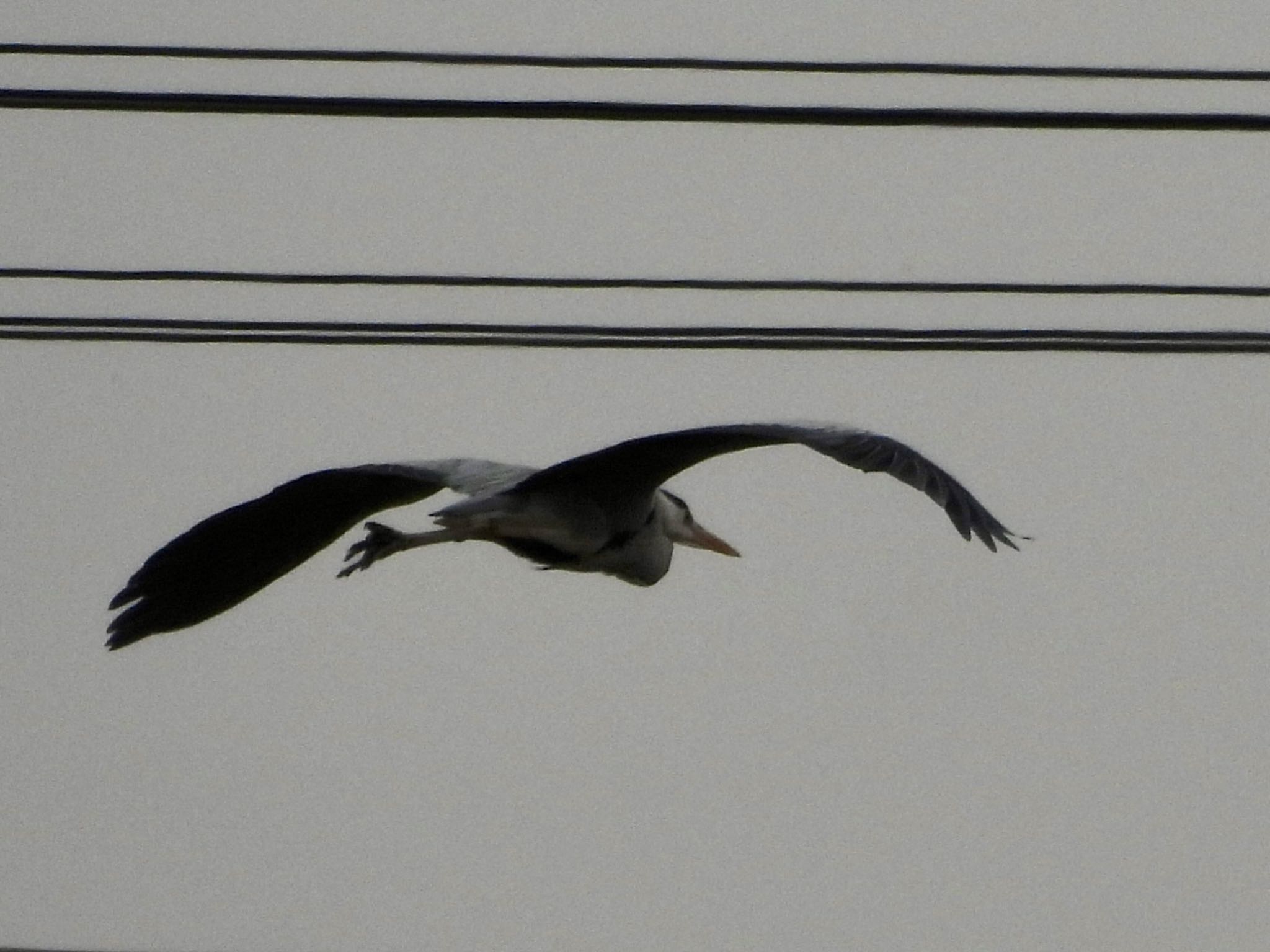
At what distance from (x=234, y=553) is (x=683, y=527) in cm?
133

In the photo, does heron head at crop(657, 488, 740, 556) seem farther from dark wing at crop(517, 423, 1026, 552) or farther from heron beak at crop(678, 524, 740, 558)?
dark wing at crop(517, 423, 1026, 552)

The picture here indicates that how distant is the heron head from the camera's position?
6047 millimetres

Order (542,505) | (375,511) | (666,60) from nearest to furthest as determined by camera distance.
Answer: (666,60) < (542,505) < (375,511)

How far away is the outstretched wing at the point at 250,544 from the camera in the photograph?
529 centimetres

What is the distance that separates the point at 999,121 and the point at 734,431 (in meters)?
0.81

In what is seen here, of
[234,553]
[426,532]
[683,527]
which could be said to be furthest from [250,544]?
[683,527]

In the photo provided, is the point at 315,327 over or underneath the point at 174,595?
over

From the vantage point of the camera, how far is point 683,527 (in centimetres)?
618

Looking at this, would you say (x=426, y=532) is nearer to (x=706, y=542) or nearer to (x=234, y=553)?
(x=234, y=553)

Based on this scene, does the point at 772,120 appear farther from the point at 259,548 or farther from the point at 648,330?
the point at 259,548

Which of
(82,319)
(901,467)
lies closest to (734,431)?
(901,467)

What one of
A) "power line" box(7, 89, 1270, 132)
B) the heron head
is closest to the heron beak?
the heron head

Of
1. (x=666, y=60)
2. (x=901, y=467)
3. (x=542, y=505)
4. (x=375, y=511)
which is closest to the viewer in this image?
(x=901, y=467)

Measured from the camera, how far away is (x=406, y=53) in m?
4.75
